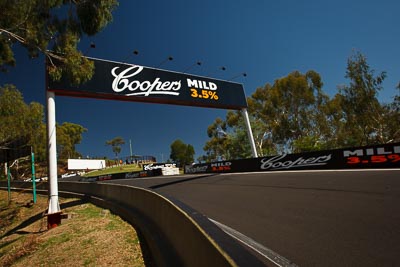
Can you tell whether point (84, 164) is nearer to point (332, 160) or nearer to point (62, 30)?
point (62, 30)

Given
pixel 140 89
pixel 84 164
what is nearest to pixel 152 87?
pixel 140 89

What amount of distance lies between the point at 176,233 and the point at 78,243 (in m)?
4.90

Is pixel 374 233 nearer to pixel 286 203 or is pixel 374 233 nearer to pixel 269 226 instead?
pixel 269 226

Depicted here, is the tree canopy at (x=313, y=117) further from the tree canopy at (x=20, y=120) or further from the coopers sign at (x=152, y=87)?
the tree canopy at (x=20, y=120)

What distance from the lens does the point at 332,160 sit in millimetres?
16109

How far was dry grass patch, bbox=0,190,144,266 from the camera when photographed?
21.7 ft

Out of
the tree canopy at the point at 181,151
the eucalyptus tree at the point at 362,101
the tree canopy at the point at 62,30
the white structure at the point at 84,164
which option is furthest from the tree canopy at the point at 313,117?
the tree canopy at the point at 181,151

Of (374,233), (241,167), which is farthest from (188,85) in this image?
(374,233)

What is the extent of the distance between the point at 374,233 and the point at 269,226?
1.81 metres

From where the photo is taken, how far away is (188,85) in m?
20.7

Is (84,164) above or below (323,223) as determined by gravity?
above

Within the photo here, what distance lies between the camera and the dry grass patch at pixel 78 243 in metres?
6.63

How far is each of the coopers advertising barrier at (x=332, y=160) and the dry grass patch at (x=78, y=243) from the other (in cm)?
1177

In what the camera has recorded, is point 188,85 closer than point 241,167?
Yes
